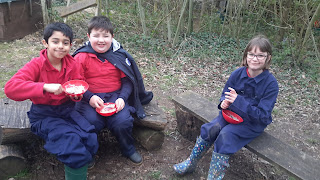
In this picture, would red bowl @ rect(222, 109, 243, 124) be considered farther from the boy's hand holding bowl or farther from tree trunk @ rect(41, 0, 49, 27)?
tree trunk @ rect(41, 0, 49, 27)

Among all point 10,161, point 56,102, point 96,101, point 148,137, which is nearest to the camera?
point 56,102

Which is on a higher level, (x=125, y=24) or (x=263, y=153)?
(x=263, y=153)

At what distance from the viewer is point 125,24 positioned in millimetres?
7195

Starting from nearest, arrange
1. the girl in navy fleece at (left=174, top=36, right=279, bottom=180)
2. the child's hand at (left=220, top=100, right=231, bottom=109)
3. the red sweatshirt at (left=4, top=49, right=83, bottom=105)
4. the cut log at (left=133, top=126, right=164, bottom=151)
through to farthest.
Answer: the red sweatshirt at (left=4, top=49, right=83, bottom=105), the girl in navy fleece at (left=174, top=36, right=279, bottom=180), the child's hand at (left=220, top=100, right=231, bottom=109), the cut log at (left=133, top=126, right=164, bottom=151)

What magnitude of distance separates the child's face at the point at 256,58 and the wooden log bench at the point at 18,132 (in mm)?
1054

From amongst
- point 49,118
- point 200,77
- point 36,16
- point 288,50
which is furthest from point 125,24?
point 49,118

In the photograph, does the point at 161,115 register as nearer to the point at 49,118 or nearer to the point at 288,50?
the point at 49,118

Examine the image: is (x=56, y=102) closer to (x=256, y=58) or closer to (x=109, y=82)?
(x=109, y=82)

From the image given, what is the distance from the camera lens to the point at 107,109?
8.73 feet

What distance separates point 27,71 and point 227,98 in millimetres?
1715

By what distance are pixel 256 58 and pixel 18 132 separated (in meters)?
2.31

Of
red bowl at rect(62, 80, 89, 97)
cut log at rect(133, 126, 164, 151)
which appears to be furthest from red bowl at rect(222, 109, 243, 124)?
red bowl at rect(62, 80, 89, 97)

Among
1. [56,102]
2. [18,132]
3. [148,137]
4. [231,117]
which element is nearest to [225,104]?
Result: [231,117]

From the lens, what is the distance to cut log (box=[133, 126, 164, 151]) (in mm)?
3035
